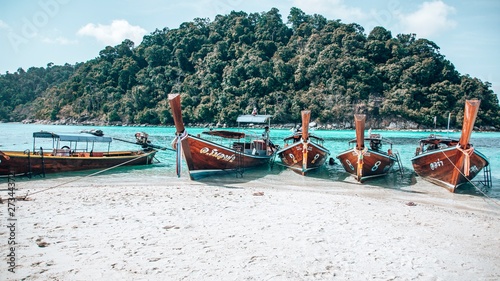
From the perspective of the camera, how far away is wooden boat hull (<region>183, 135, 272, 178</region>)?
1388 centimetres

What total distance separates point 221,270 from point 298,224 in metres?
2.89

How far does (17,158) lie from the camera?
13.9m

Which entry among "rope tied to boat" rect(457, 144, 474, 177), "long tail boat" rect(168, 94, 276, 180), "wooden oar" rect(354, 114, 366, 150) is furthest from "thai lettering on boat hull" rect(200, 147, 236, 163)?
"rope tied to boat" rect(457, 144, 474, 177)

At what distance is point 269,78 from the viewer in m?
76.9

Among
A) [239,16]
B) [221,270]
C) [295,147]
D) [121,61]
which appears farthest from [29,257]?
[239,16]

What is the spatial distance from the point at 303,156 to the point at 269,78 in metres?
63.1

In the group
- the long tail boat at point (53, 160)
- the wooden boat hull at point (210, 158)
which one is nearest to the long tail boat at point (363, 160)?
the wooden boat hull at point (210, 158)

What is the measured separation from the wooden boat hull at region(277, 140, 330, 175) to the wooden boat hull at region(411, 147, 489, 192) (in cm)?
486

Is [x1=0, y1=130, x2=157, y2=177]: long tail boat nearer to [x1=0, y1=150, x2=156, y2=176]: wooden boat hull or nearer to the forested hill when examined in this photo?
[x1=0, y1=150, x2=156, y2=176]: wooden boat hull

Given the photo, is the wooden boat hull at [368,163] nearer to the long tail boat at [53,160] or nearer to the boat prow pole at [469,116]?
the boat prow pole at [469,116]

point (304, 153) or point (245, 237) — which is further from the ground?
point (304, 153)

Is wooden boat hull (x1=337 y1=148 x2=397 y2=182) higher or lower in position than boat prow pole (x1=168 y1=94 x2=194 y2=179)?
lower

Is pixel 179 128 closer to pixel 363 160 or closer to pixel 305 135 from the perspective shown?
pixel 305 135

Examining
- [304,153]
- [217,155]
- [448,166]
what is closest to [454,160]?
[448,166]
